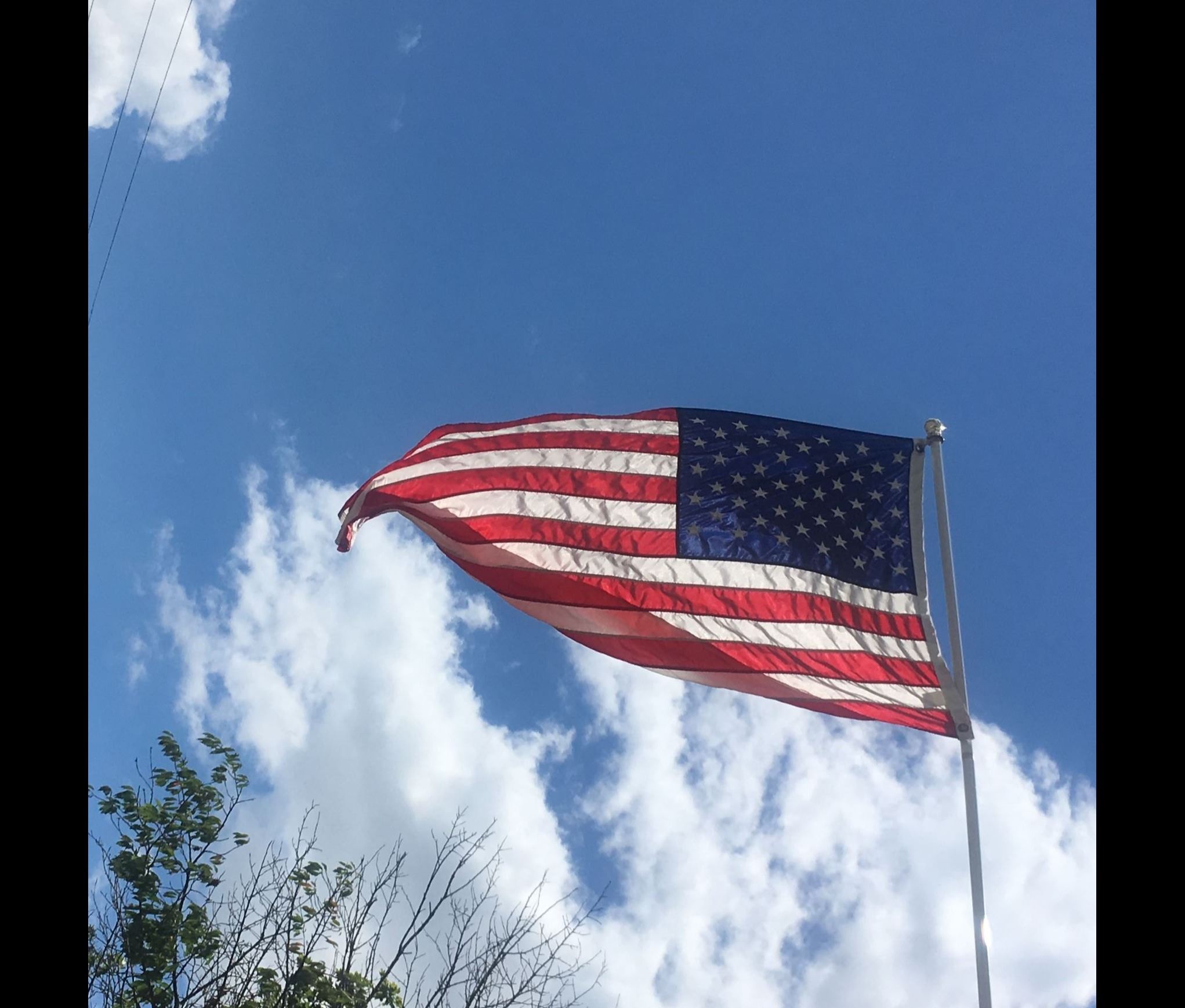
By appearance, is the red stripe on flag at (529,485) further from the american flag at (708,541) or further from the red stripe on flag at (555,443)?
the red stripe on flag at (555,443)

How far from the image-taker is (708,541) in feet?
33.3

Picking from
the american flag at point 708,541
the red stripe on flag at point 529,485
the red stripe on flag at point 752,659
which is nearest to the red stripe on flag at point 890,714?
the american flag at point 708,541

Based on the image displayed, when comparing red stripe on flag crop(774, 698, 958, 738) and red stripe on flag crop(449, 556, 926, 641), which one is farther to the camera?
red stripe on flag crop(449, 556, 926, 641)

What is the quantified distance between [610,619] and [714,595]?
95 centimetres

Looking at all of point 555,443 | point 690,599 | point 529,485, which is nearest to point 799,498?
point 690,599

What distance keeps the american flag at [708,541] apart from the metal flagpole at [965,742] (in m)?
0.26

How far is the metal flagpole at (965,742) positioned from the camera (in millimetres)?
7758

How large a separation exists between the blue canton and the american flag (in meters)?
0.01

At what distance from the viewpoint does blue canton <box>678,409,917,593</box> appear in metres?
9.88

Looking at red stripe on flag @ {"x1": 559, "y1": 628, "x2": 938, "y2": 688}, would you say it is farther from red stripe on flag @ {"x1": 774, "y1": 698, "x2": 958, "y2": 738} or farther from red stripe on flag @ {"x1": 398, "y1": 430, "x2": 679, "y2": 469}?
red stripe on flag @ {"x1": 398, "y1": 430, "x2": 679, "y2": 469}

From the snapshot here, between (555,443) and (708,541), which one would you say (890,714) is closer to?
(708,541)

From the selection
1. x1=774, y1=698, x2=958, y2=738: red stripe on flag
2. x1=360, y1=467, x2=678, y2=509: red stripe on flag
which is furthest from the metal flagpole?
x1=360, y1=467, x2=678, y2=509: red stripe on flag

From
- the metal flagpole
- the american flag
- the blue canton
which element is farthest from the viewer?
the blue canton

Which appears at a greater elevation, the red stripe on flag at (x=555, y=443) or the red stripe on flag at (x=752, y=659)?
the red stripe on flag at (x=555, y=443)
